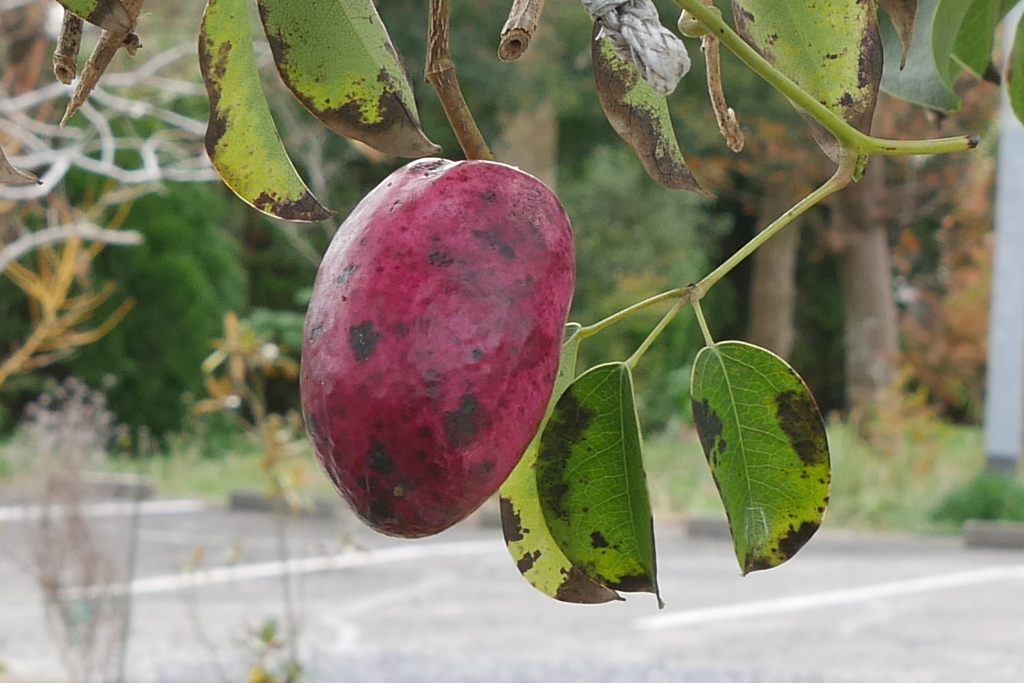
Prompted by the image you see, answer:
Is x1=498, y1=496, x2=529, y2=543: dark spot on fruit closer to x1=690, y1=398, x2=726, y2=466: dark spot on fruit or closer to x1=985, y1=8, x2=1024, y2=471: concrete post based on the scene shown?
x1=690, y1=398, x2=726, y2=466: dark spot on fruit

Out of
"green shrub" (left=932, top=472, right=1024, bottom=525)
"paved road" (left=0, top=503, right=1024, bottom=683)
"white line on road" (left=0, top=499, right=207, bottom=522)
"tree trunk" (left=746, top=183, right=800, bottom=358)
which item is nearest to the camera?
"white line on road" (left=0, top=499, right=207, bottom=522)

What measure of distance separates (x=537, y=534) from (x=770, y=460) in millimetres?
65

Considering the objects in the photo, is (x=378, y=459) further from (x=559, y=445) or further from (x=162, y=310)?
(x=162, y=310)

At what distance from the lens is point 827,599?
17.7 ft

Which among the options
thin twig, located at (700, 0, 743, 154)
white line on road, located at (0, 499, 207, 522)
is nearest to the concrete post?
white line on road, located at (0, 499, 207, 522)

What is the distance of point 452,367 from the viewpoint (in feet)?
0.89

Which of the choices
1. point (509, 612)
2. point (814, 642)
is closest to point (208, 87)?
point (814, 642)

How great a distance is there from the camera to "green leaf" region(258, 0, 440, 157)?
279mm

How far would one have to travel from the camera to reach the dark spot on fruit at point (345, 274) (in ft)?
0.94

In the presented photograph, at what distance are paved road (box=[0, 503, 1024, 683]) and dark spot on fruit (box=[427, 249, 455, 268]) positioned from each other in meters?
2.90

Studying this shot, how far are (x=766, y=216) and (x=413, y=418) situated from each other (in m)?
10.5

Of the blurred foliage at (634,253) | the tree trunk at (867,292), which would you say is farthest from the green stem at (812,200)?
the tree trunk at (867,292)

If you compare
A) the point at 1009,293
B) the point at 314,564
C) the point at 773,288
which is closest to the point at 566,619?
the point at 314,564

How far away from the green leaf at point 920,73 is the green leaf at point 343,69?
203mm
